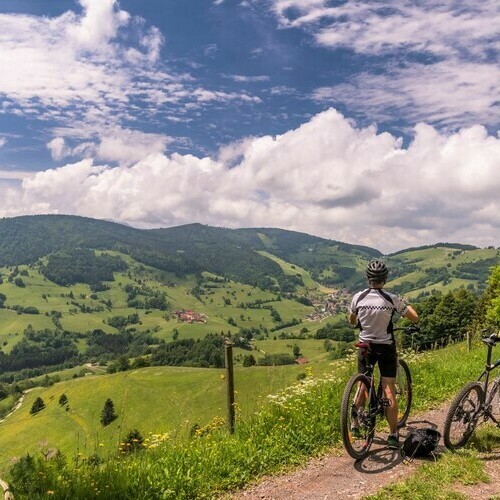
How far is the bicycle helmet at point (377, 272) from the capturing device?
804 cm

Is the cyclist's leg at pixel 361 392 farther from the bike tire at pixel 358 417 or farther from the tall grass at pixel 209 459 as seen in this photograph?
the tall grass at pixel 209 459

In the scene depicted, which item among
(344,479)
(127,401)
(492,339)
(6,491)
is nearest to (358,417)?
(344,479)

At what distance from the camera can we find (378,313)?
25.8 ft

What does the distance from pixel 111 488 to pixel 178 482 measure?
3.43 feet

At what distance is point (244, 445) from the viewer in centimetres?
797

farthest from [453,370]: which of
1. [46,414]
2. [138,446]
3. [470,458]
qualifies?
[46,414]

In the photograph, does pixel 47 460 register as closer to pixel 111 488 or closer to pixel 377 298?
pixel 111 488

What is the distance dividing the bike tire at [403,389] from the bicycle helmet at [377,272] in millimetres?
2244

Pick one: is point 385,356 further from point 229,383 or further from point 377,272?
point 229,383

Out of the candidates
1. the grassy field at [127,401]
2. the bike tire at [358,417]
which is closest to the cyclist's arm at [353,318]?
the bike tire at [358,417]

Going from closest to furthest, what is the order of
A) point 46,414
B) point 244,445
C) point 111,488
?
1. point 111,488
2. point 244,445
3. point 46,414

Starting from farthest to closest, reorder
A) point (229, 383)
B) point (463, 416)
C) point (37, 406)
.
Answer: point (37, 406)
point (229, 383)
point (463, 416)

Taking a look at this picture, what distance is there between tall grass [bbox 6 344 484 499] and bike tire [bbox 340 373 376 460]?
77cm

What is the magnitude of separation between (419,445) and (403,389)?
5.36ft
